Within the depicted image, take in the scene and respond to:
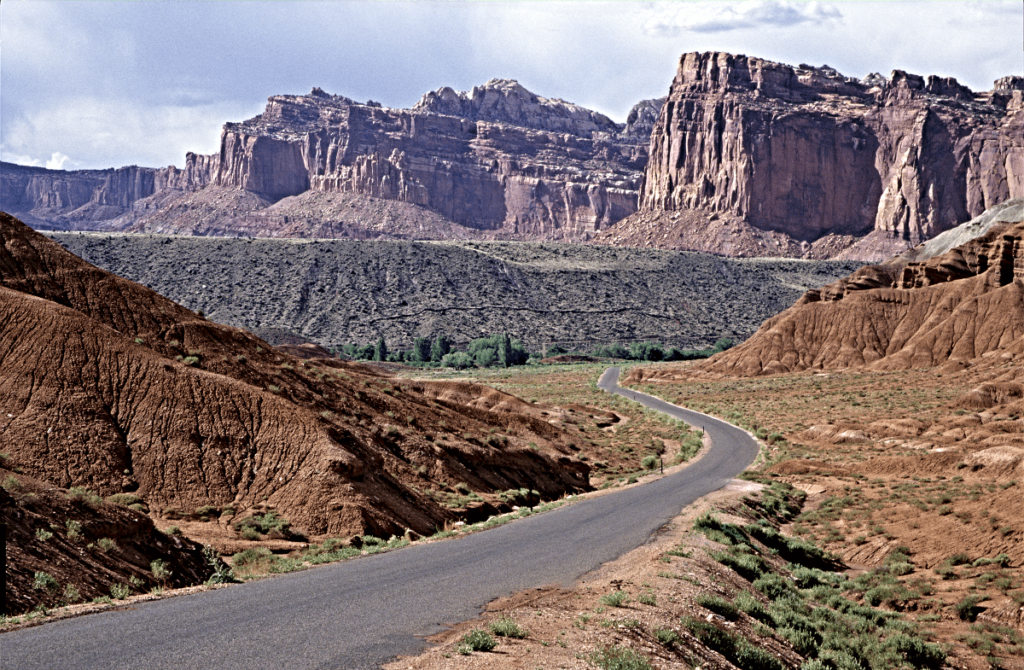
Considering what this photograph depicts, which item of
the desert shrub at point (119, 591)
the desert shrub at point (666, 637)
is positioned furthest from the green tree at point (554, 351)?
the desert shrub at point (666, 637)

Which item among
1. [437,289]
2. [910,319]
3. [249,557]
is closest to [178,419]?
[249,557]

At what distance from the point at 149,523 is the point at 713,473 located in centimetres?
3114

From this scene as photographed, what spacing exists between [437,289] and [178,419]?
428 feet

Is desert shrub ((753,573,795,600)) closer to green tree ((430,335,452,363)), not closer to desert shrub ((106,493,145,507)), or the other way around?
desert shrub ((106,493,145,507))

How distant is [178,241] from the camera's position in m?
164

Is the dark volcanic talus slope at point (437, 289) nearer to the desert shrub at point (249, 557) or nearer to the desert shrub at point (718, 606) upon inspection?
the desert shrub at point (249, 557)

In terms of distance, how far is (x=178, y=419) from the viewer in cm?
2819

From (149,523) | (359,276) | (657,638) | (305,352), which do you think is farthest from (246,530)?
(359,276)

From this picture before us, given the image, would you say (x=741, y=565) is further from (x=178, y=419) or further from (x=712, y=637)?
(x=178, y=419)

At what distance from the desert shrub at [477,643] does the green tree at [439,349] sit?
118981mm

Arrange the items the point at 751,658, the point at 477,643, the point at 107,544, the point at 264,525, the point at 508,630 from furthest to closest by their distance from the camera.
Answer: the point at 264,525 < the point at 107,544 < the point at 751,658 < the point at 508,630 < the point at 477,643

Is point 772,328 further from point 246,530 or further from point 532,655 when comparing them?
point 532,655

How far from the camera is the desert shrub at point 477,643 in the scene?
13.2 metres

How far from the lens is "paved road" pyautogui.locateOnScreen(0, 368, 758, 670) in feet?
41.5
